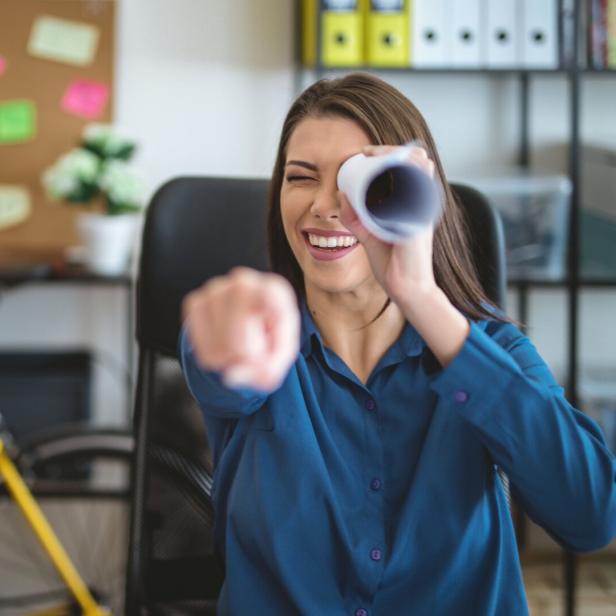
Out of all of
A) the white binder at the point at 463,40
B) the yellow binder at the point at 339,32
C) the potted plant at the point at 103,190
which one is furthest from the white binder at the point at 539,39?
the potted plant at the point at 103,190

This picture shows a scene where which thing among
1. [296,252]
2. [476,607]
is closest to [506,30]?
[296,252]

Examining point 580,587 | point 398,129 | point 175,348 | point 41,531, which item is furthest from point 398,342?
point 580,587

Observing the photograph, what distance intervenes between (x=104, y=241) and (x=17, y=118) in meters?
0.53

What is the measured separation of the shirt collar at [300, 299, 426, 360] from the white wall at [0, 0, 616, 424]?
1828 millimetres

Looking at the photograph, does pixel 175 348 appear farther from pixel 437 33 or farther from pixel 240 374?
pixel 437 33

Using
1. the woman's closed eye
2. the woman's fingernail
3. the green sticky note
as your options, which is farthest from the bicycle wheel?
the woman's fingernail

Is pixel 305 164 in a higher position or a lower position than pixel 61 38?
lower

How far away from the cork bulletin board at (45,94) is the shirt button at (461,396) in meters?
2.08

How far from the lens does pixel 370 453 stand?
1.06 meters

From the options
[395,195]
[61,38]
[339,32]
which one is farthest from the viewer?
[61,38]

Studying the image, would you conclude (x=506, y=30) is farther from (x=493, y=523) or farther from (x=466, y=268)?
(x=493, y=523)

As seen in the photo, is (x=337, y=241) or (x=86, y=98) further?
(x=86, y=98)

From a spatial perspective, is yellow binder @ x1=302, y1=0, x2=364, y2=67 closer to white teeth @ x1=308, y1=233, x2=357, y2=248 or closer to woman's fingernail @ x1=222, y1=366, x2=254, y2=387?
white teeth @ x1=308, y1=233, x2=357, y2=248

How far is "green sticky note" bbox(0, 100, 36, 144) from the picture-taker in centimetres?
283
